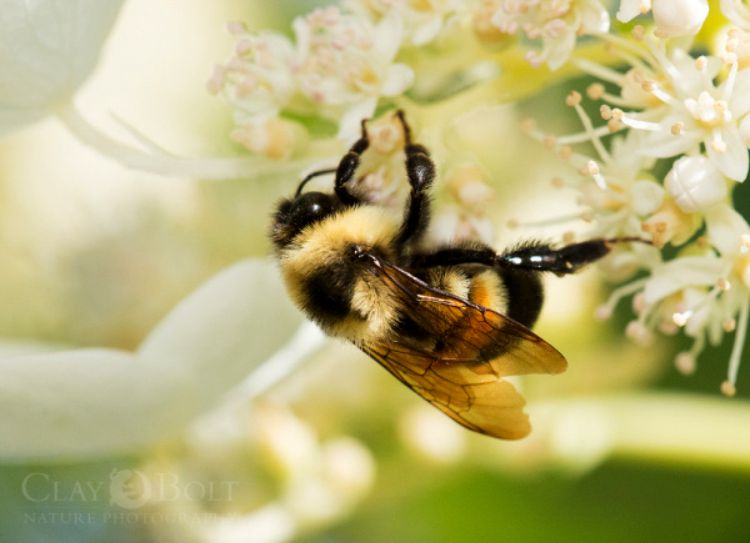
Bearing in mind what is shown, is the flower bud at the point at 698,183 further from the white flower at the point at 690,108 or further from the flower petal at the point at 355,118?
the flower petal at the point at 355,118

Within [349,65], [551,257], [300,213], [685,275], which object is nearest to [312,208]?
[300,213]

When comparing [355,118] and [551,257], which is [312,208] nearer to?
[355,118]

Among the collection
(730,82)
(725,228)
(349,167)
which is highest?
(730,82)

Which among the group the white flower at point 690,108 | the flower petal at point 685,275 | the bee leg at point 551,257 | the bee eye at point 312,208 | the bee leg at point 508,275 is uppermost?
the white flower at point 690,108

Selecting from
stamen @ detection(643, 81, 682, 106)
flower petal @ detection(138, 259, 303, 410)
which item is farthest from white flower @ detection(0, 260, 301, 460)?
stamen @ detection(643, 81, 682, 106)

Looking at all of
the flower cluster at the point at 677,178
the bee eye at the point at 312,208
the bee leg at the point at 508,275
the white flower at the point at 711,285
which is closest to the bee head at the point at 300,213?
the bee eye at the point at 312,208

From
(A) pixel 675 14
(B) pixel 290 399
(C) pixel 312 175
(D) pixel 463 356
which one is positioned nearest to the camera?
(A) pixel 675 14

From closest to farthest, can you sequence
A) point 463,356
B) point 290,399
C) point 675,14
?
1. point 675,14
2. point 463,356
3. point 290,399
